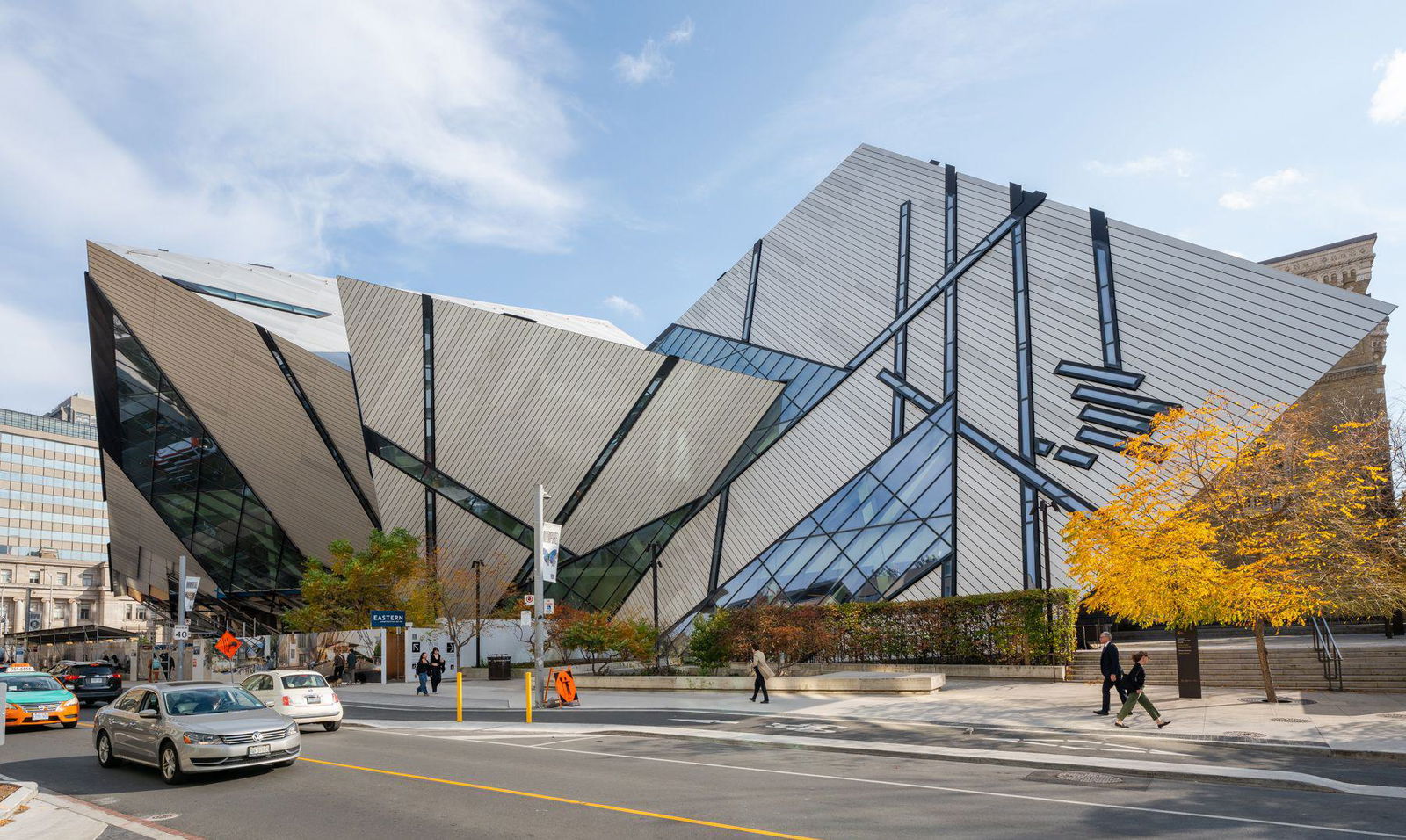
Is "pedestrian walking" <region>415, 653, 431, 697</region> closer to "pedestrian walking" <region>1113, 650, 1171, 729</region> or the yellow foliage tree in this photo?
the yellow foliage tree

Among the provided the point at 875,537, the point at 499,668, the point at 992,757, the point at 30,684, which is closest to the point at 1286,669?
the point at 992,757

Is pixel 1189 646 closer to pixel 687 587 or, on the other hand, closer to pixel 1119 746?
pixel 1119 746

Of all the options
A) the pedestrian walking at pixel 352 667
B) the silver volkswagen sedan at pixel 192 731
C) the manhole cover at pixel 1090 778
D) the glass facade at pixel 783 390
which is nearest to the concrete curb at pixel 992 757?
the manhole cover at pixel 1090 778

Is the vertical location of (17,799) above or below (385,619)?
above

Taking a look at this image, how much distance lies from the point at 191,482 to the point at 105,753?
4388cm

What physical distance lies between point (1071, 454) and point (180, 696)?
81.7 feet

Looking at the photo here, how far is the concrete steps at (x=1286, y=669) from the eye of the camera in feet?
66.8

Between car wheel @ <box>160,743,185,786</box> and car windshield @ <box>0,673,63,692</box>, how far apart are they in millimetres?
11130

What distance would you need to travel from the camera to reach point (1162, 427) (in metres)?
21.0

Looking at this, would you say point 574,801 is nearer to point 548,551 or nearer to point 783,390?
point 548,551

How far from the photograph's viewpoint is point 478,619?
39031 millimetres

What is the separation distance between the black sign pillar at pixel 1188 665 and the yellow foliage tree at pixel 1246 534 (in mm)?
462

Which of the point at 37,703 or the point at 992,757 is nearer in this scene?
the point at 992,757

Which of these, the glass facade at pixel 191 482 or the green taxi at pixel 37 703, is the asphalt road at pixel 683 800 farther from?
the glass facade at pixel 191 482
